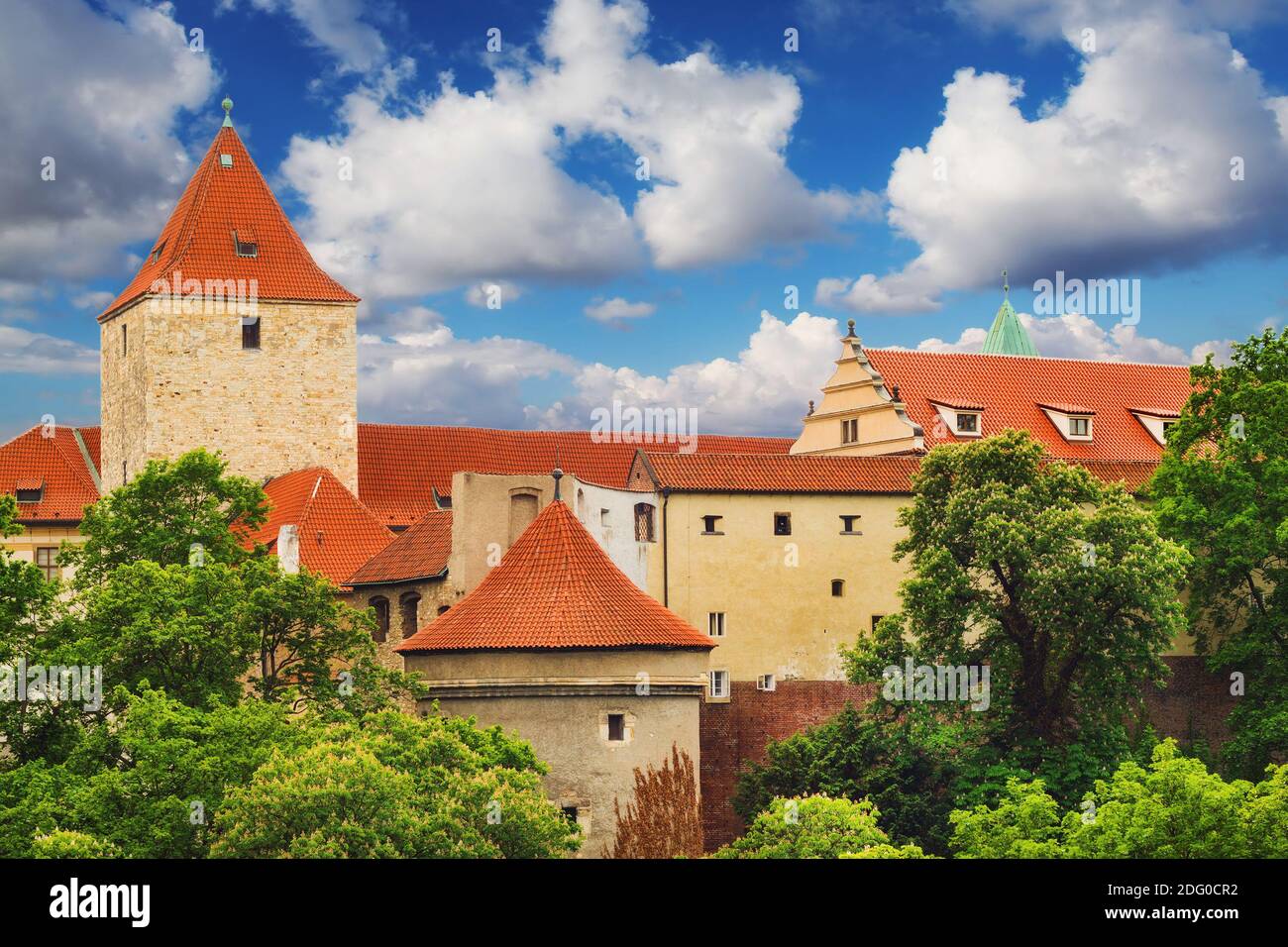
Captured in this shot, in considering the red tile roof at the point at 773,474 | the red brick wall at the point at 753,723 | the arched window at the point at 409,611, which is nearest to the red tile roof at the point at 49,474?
the arched window at the point at 409,611

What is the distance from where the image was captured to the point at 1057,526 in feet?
136

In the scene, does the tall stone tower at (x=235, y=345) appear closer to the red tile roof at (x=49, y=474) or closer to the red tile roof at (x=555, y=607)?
the red tile roof at (x=49, y=474)

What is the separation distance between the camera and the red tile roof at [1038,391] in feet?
182

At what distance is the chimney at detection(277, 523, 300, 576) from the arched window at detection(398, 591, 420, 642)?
558cm

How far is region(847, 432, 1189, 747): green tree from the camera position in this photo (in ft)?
135

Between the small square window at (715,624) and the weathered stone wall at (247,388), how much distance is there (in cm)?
2019

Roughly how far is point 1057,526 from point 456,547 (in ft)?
45.5

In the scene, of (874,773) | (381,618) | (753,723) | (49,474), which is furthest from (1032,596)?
(49,474)

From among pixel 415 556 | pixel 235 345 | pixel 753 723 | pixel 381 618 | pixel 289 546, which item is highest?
pixel 235 345

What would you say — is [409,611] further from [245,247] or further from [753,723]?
[245,247]

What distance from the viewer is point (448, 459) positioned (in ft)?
210

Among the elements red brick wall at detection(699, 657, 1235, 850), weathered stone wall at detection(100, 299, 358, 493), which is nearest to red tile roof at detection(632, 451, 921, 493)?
red brick wall at detection(699, 657, 1235, 850)

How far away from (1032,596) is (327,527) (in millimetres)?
20468
